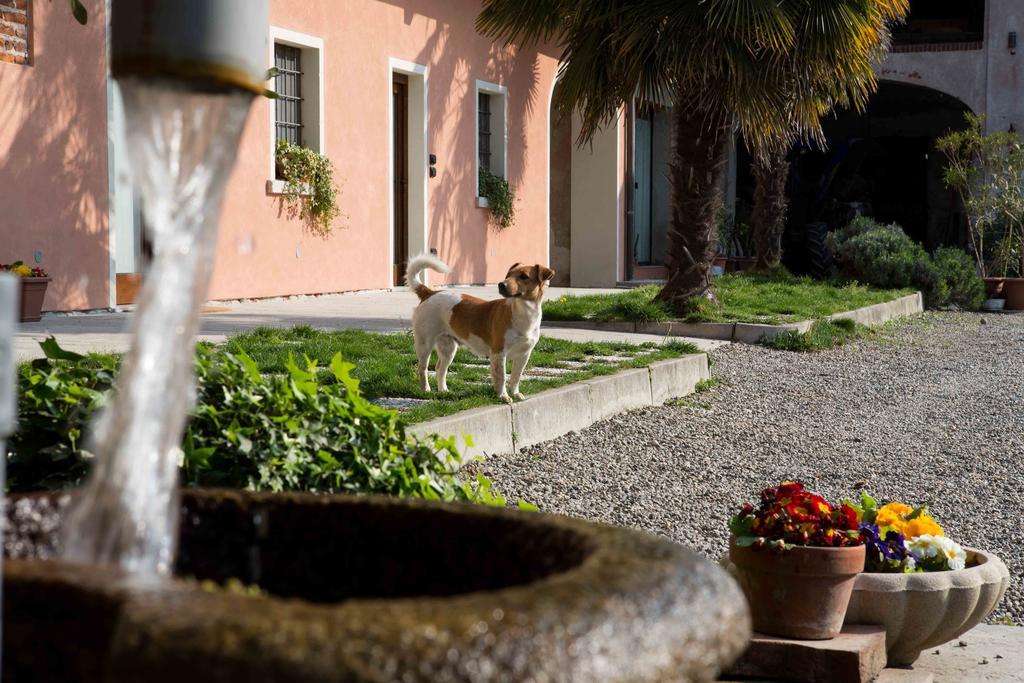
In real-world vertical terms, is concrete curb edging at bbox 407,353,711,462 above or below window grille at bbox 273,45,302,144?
below

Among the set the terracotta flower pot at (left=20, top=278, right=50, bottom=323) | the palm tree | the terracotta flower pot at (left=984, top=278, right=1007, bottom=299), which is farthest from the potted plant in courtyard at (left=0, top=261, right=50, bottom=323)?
the terracotta flower pot at (left=984, top=278, right=1007, bottom=299)

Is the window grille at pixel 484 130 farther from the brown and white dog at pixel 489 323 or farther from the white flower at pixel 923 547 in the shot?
the white flower at pixel 923 547

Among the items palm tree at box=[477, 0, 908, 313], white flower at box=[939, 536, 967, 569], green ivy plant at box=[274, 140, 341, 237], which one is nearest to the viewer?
white flower at box=[939, 536, 967, 569]

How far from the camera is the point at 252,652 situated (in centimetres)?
92

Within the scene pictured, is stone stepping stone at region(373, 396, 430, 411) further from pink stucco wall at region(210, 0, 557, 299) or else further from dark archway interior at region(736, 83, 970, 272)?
dark archway interior at region(736, 83, 970, 272)

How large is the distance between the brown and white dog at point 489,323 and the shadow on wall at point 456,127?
7511 mm

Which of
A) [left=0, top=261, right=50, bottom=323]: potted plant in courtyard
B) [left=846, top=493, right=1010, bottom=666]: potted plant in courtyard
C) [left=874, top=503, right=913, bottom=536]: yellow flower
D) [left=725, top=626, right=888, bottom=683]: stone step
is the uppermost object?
[left=0, top=261, right=50, bottom=323]: potted plant in courtyard

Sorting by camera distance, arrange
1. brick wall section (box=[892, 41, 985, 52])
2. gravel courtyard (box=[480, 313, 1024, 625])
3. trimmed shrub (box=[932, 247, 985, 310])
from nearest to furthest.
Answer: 1. gravel courtyard (box=[480, 313, 1024, 625])
2. trimmed shrub (box=[932, 247, 985, 310])
3. brick wall section (box=[892, 41, 985, 52])

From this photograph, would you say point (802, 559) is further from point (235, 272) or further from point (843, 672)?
point (235, 272)

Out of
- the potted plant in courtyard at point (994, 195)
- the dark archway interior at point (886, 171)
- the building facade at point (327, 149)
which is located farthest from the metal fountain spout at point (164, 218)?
the dark archway interior at point (886, 171)

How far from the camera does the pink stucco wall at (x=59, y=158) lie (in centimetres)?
874

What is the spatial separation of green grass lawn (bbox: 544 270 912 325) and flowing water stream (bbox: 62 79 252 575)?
31.0 ft

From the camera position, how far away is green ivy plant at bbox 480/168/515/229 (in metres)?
15.2

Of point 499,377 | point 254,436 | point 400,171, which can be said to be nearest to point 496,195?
point 400,171
